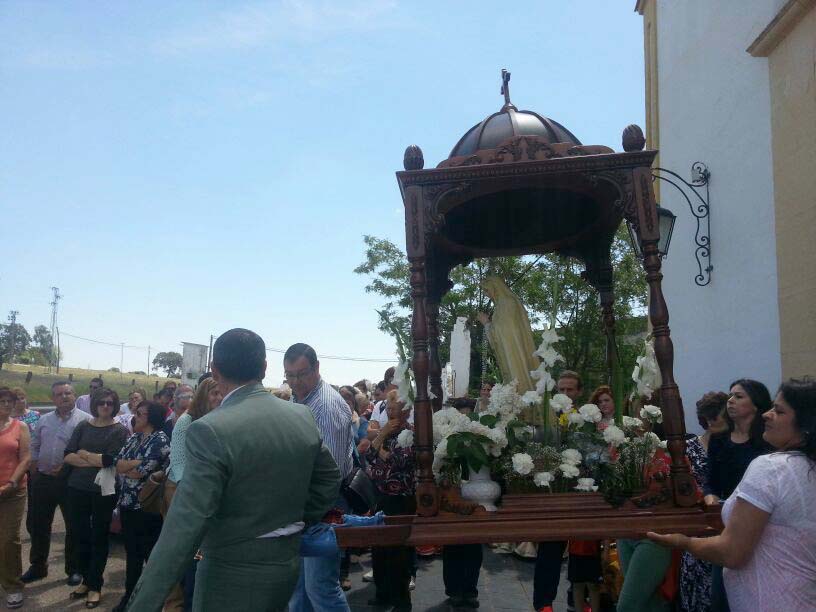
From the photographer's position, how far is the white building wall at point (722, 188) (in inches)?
285

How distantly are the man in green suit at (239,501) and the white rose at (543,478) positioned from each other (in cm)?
127

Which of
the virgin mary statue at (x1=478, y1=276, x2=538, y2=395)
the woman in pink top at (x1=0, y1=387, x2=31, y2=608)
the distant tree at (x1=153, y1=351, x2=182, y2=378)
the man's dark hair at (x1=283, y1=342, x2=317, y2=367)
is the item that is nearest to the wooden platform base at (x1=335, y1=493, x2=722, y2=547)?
the virgin mary statue at (x1=478, y1=276, x2=538, y2=395)

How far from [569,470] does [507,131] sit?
85.2 inches

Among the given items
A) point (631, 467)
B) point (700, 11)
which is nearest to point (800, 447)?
point (631, 467)

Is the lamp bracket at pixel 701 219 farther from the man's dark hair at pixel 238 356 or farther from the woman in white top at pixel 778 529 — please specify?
the man's dark hair at pixel 238 356

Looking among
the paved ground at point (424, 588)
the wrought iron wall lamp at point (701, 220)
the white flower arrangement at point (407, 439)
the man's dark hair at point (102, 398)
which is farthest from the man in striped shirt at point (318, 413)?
the wrought iron wall lamp at point (701, 220)

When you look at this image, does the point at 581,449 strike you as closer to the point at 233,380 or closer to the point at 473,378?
the point at 233,380

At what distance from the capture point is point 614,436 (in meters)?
3.65

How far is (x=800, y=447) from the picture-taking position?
2588mm

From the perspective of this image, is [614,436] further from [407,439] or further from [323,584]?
[323,584]

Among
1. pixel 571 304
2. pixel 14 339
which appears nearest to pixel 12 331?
pixel 14 339

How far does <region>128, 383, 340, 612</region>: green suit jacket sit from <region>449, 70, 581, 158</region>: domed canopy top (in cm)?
229

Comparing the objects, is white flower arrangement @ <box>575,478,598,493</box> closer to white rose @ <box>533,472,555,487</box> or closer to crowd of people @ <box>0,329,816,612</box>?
white rose @ <box>533,472,555,487</box>

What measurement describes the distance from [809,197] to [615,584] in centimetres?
395
